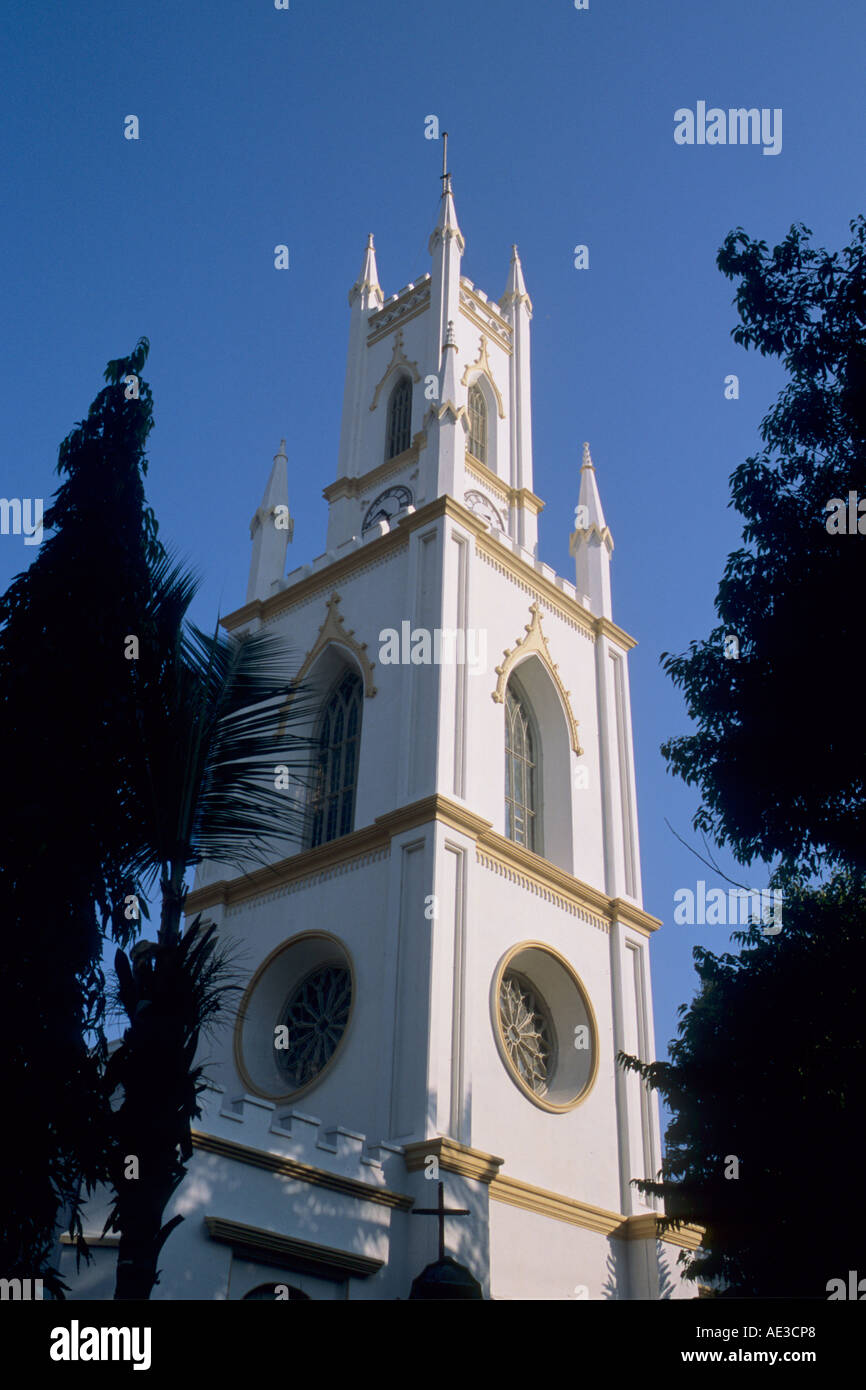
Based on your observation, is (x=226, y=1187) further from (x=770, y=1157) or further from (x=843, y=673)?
(x=843, y=673)

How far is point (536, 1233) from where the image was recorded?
1784cm

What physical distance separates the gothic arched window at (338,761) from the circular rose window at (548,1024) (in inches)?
167

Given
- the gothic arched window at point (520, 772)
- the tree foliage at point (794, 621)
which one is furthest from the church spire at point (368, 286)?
the tree foliage at point (794, 621)

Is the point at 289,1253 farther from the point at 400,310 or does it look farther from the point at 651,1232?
the point at 400,310

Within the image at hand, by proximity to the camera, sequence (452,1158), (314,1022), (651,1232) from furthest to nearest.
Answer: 1. (314,1022)
2. (651,1232)
3. (452,1158)

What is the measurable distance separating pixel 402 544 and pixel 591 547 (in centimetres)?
631

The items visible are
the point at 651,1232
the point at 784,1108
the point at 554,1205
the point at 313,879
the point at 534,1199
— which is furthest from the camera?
the point at 313,879

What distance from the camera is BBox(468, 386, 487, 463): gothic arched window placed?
29672mm

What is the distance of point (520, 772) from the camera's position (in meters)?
24.0

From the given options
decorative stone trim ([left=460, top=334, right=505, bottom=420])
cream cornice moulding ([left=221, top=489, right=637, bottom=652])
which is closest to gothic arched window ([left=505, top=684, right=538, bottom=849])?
cream cornice moulding ([left=221, top=489, right=637, bottom=652])

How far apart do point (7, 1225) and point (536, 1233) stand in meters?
11.9

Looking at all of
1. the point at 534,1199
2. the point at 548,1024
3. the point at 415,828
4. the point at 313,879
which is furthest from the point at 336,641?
the point at 534,1199

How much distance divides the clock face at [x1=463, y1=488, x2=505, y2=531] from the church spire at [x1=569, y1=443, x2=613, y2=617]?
1998 mm
